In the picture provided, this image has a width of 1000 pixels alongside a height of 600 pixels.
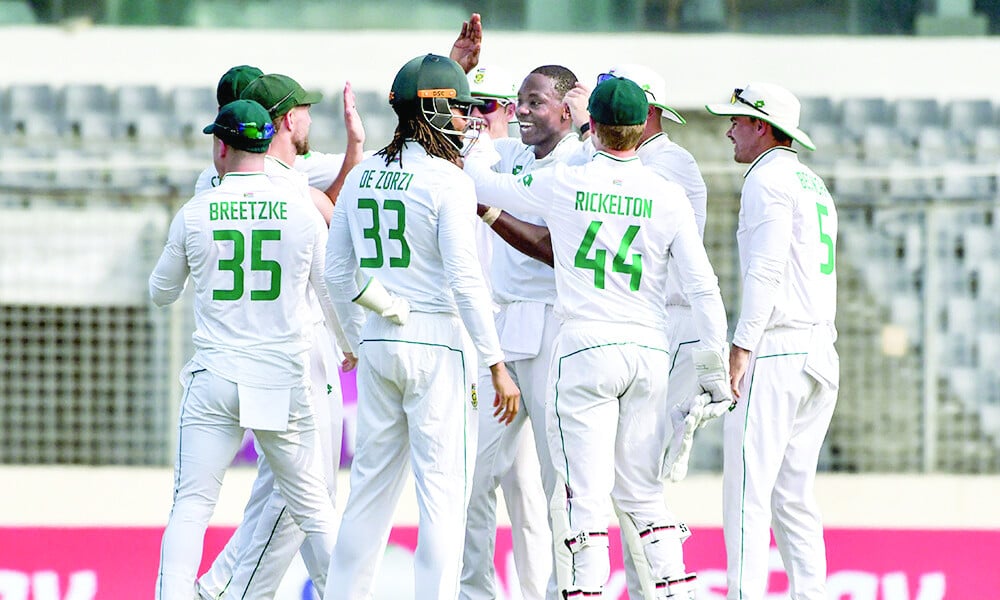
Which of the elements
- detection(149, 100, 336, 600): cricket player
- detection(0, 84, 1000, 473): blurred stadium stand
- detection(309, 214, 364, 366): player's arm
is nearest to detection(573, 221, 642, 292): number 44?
detection(309, 214, 364, 366): player's arm

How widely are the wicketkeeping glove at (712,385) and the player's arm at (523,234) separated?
666mm

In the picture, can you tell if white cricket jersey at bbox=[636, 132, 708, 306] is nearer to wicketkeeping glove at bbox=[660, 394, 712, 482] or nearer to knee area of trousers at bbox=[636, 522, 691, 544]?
wicketkeeping glove at bbox=[660, 394, 712, 482]

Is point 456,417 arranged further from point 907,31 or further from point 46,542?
point 907,31

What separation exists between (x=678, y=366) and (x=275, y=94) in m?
1.80

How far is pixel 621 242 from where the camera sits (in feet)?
15.8

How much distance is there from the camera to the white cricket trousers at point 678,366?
5500 mm

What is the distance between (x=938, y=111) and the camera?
40.1ft

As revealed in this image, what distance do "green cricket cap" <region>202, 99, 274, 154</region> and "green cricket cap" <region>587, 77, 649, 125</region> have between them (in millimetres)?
1079

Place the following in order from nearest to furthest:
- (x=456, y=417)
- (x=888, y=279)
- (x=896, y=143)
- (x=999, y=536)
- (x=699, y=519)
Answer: (x=456, y=417) → (x=999, y=536) → (x=699, y=519) → (x=888, y=279) → (x=896, y=143)

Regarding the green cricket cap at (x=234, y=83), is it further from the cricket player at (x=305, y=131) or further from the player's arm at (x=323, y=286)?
the player's arm at (x=323, y=286)

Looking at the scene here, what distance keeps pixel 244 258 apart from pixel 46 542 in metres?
2.41

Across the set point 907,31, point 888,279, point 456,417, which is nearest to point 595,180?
point 456,417

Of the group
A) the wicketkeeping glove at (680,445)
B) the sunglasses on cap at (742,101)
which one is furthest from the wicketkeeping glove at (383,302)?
the sunglasses on cap at (742,101)

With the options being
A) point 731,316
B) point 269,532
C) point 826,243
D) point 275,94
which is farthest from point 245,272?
point 731,316
